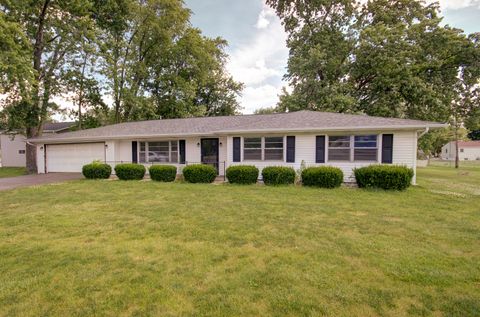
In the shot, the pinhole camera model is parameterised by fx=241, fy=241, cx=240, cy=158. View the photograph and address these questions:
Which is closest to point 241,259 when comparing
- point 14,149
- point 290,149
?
point 290,149

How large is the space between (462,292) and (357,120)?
28.7ft

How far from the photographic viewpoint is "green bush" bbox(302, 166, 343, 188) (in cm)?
892

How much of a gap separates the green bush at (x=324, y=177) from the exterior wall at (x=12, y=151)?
26516 mm

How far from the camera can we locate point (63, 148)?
15344 mm

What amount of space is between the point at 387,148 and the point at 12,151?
100 ft

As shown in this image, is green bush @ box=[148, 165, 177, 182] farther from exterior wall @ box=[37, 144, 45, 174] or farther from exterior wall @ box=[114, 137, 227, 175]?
exterior wall @ box=[37, 144, 45, 174]

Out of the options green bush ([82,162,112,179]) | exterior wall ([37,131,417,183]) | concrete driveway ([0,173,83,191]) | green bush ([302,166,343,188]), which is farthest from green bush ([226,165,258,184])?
concrete driveway ([0,173,83,191])

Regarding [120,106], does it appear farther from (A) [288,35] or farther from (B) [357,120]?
(B) [357,120]

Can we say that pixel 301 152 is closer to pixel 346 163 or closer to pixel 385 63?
pixel 346 163

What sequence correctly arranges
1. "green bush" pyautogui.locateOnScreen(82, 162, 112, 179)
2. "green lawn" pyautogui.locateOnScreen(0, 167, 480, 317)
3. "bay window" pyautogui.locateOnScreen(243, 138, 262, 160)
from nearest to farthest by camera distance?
"green lawn" pyautogui.locateOnScreen(0, 167, 480, 317) → "bay window" pyautogui.locateOnScreen(243, 138, 262, 160) → "green bush" pyautogui.locateOnScreen(82, 162, 112, 179)

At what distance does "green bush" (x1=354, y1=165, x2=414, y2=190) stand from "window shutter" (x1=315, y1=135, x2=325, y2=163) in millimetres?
1833

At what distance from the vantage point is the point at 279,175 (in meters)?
9.59

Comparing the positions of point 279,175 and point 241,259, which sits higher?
point 279,175

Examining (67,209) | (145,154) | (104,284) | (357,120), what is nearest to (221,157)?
(145,154)
